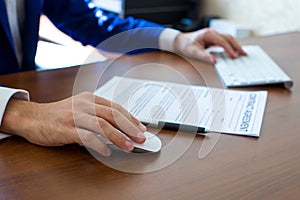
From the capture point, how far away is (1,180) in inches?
22.3

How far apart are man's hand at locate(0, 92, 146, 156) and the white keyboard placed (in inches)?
14.7

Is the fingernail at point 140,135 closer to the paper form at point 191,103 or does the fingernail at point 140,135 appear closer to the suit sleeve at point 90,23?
the paper form at point 191,103

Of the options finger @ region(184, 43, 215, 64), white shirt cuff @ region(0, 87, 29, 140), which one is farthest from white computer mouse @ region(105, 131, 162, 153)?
finger @ region(184, 43, 215, 64)

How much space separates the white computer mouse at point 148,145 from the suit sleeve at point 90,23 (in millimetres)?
548

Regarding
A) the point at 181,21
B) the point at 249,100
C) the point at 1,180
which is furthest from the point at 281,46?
the point at 181,21

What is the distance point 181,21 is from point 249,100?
1.85m

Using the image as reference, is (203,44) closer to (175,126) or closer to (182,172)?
(175,126)

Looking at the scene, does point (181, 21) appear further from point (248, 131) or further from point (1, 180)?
point (1, 180)

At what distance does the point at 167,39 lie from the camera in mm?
1140

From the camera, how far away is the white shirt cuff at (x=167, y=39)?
1135 millimetres

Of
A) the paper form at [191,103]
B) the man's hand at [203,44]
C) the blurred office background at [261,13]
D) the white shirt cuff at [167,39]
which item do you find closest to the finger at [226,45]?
the man's hand at [203,44]

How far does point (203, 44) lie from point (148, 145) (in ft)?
1.90

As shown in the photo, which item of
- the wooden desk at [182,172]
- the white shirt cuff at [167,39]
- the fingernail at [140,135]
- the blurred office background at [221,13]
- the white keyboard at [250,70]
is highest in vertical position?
the blurred office background at [221,13]

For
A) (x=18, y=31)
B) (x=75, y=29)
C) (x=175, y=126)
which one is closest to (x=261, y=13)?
(x=75, y=29)
